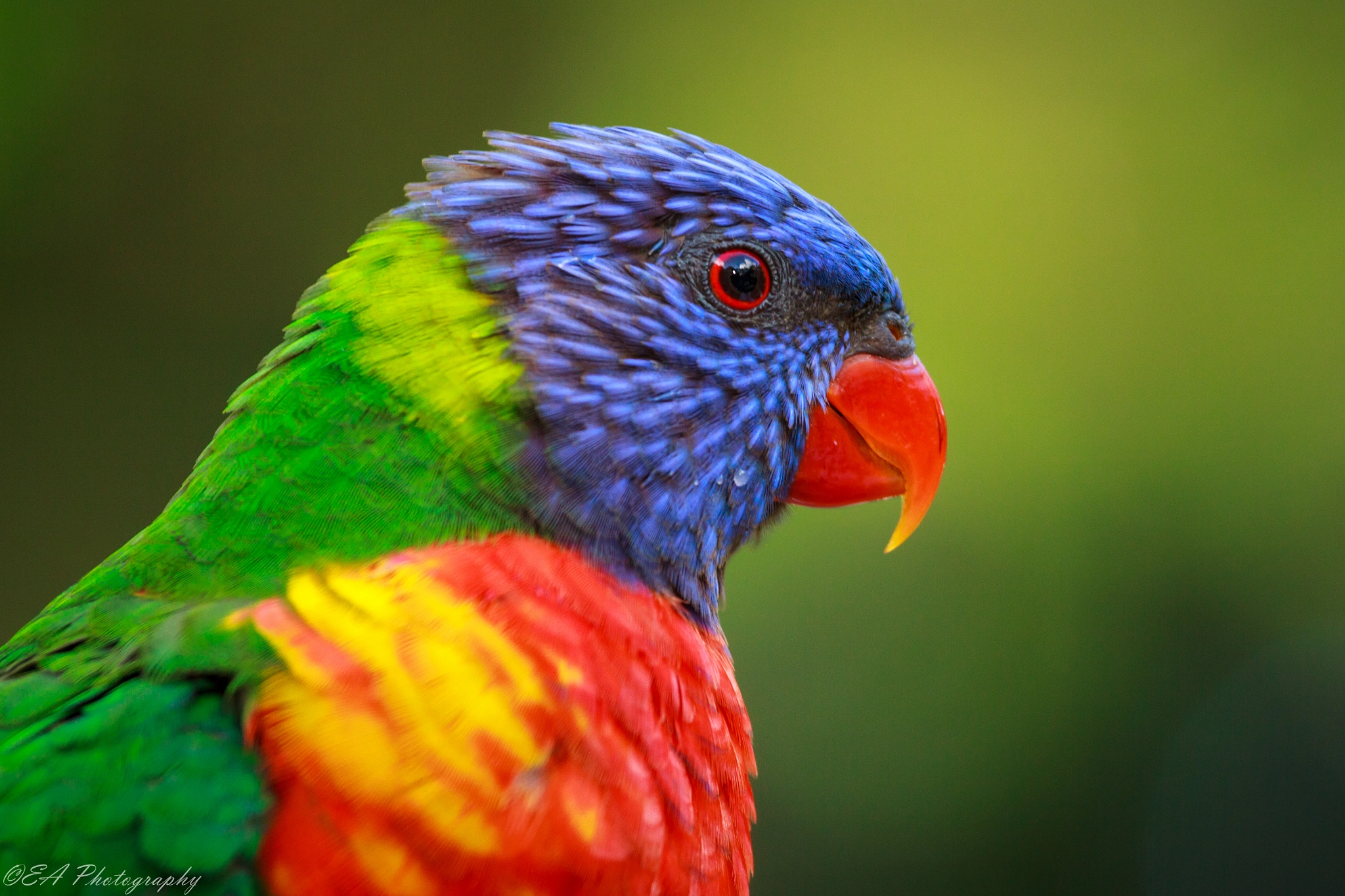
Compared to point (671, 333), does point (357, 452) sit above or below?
below

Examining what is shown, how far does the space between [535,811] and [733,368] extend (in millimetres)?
587

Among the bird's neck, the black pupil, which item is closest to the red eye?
the black pupil

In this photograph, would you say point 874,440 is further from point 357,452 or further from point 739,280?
point 357,452

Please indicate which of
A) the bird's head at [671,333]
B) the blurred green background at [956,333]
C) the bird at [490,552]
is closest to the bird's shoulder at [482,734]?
the bird at [490,552]

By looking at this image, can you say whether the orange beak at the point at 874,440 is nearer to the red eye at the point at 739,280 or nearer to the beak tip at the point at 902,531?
the beak tip at the point at 902,531

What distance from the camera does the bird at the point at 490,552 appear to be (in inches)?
34.3

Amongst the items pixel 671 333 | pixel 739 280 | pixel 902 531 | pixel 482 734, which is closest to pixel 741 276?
pixel 739 280

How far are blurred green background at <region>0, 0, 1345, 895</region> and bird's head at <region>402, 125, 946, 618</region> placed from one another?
2.30 m

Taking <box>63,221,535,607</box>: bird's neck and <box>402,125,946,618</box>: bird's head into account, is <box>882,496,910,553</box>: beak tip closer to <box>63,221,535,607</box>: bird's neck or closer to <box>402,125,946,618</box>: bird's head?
<box>402,125,946,618</box>: bird's head

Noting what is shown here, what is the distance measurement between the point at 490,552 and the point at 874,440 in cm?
60

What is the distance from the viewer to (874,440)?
140 cm

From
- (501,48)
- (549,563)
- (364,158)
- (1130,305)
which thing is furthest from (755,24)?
(549,563)

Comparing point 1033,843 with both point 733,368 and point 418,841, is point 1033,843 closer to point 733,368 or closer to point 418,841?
point 733,368

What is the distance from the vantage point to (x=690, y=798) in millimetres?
1054
